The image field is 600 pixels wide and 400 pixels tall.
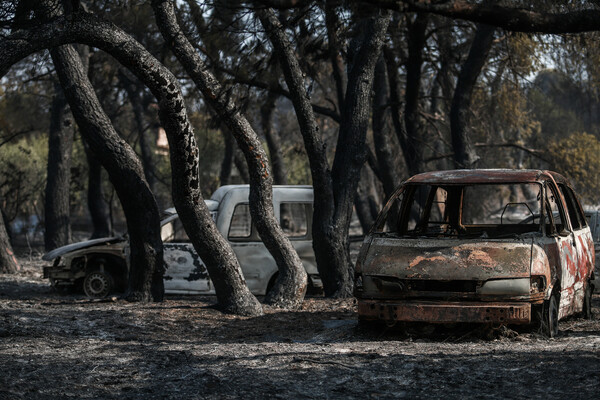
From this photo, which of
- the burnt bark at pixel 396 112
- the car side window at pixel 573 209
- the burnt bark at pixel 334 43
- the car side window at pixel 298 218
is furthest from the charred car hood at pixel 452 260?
the burnt bark at pixel 396 112

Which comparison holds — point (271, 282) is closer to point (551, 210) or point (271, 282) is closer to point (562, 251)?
point (551, 210)

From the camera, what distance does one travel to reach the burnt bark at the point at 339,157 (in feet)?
44.1

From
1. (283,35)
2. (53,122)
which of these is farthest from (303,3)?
(53,122)

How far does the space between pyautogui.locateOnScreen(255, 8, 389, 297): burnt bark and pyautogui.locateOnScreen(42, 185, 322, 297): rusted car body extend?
1.58ft

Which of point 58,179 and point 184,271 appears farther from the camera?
point 58,179

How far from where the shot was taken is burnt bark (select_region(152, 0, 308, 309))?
1167 cm

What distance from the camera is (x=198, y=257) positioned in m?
13.6

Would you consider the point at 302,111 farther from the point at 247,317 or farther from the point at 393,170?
the point at 393,170

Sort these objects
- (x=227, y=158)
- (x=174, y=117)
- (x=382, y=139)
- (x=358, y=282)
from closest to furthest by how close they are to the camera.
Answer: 1. (x=358, y=282)
2. (x=174, y=117)
3. (x=382, y=139)
4. (x=227, y=158)

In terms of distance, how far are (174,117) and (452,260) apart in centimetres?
399

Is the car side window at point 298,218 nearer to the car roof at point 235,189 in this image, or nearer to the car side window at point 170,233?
the car roof at point 235,189

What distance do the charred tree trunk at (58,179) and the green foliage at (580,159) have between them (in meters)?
12.5

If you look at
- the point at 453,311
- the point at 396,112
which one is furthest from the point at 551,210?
the point at 396,112

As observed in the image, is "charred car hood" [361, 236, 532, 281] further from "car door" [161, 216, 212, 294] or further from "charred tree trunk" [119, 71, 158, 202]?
"charred tree trunk" [119, 71, 158, 202]
